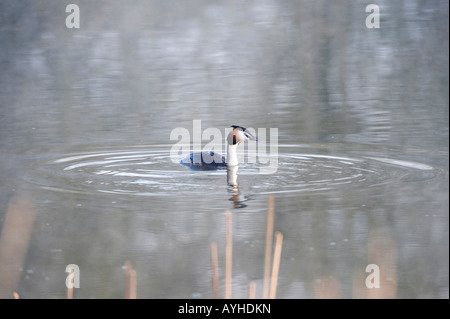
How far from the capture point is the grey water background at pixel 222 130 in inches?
225

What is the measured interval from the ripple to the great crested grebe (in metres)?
0.12

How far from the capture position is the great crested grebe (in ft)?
26.9

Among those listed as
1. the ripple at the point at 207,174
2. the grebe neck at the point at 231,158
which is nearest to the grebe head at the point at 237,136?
the grebe neck at the point at 231,158

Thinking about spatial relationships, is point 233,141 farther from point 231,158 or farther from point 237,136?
point 231,158

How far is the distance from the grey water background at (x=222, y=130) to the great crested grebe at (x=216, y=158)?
202 millimetres

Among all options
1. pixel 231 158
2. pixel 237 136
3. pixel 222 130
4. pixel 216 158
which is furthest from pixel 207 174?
pixel 222 130

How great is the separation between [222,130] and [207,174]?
8.41 ft

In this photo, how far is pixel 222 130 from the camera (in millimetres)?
10453

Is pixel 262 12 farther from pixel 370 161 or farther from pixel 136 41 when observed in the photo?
pixel 370 161

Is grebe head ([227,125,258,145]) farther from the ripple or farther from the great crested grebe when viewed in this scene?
the ripple

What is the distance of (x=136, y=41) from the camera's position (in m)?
16.5

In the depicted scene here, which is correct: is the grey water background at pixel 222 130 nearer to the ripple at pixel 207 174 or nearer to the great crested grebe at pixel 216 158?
the ripple at pixel 207 174
